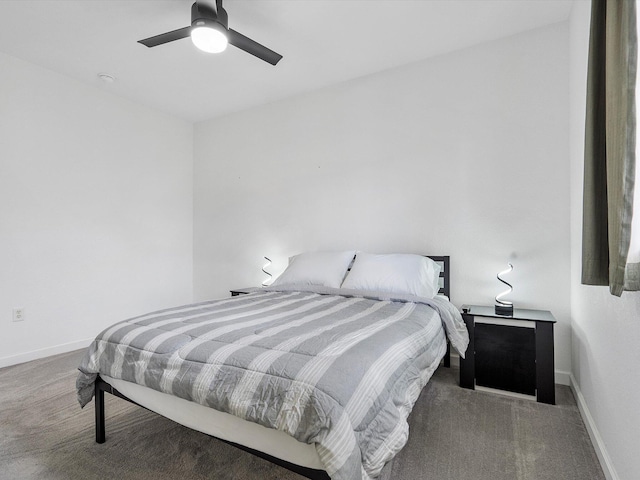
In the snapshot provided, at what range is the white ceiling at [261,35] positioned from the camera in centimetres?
252

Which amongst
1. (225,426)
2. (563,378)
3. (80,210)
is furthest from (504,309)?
(80,210)

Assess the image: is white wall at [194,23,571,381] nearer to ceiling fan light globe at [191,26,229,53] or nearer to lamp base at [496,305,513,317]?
lamp base at [496,305,513,317]

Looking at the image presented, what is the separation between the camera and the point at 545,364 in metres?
2.27

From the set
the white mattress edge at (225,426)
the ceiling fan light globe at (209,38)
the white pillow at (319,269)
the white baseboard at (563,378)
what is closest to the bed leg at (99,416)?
the white mattress edge at (225,426)

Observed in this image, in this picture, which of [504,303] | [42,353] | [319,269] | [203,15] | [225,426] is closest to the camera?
[225,426]

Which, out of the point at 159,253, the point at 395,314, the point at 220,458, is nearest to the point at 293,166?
the point at 159,253

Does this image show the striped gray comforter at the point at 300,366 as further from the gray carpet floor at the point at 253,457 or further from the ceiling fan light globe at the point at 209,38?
the ceiling fan light globe at the point at 209,38

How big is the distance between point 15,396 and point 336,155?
326 centimetres

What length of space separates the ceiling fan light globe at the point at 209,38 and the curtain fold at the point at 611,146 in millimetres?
1934

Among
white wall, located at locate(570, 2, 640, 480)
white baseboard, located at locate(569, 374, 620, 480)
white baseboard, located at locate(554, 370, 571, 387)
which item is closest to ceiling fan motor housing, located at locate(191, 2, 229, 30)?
white wall, located at locate(570, 2, 640, 480)

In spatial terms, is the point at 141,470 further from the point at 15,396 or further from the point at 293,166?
the point at 293,166

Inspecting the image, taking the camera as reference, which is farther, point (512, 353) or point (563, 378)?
point (563, 378)

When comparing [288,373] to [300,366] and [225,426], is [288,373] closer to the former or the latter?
[300,366]

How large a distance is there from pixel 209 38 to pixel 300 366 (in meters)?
2.07
